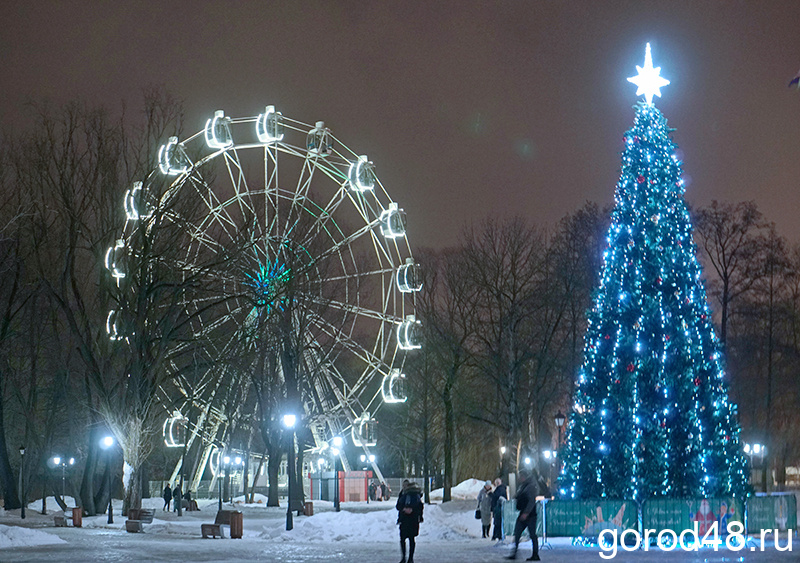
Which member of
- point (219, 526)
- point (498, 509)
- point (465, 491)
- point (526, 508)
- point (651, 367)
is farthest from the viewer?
point (465, 491)

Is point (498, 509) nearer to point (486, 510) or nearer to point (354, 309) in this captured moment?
point (486, 510)

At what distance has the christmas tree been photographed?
945 inches

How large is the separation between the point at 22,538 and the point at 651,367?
16.2m

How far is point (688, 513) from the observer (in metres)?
22.4

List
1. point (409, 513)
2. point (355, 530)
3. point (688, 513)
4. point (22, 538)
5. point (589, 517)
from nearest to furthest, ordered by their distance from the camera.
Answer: point (409, 513)
point (688, 513)
point (589, 517)
point (22, 538)
point (355, 530)

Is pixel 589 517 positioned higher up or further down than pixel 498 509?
higher up

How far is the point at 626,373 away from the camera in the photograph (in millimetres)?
24562

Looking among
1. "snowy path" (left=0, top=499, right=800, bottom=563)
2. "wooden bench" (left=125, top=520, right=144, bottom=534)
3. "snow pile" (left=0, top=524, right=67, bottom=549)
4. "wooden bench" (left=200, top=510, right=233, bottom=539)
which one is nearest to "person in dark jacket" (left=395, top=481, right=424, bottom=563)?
"snowy path" (left=0, top=499, right=800, bottom=563)

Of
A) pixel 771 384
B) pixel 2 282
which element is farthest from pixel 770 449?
pixel 2 282

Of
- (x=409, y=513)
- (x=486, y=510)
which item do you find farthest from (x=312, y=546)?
(x=409, y=513)

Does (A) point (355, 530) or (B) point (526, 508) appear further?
(A) point (355, 530)

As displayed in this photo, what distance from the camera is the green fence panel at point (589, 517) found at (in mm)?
22781

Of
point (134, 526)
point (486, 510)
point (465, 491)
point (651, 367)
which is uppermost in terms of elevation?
point (651, 367)

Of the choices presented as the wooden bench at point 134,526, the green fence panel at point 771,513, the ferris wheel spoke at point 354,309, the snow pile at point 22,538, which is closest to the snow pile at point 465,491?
the ferris wheel spoke at point 354,309
